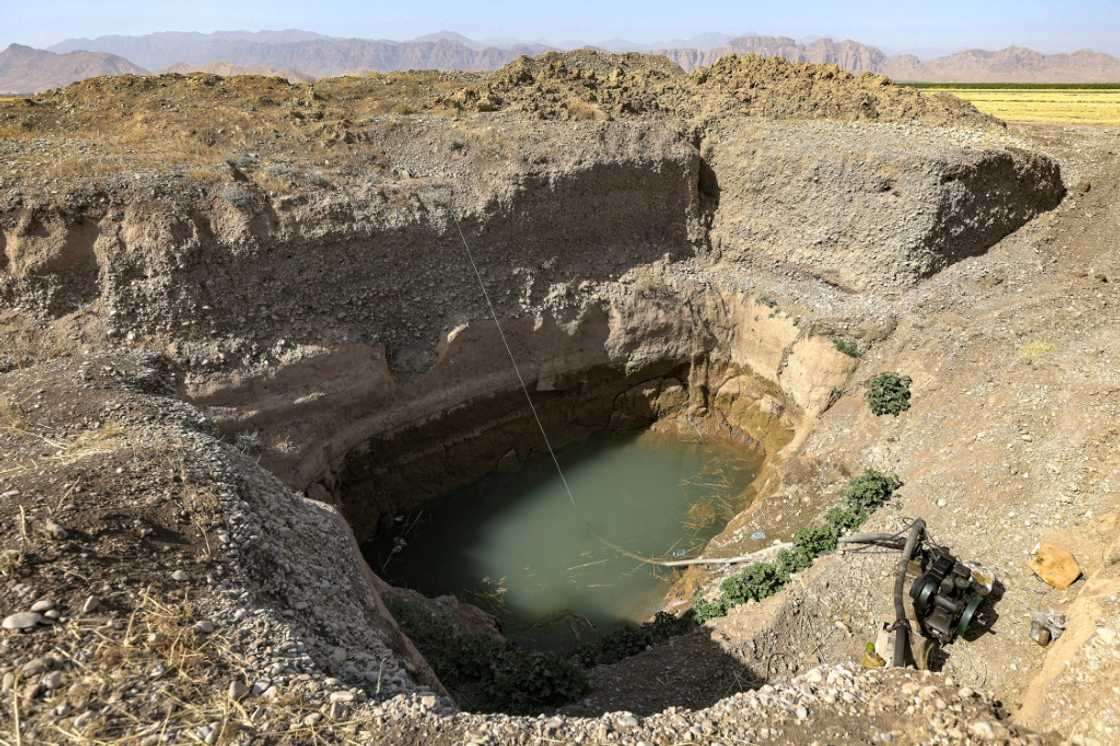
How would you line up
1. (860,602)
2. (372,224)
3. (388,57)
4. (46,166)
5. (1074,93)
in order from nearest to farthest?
(860,602) < (46,166) < (372,224) < (1074,93) < (388,57)

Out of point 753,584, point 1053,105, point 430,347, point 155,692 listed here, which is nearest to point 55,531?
point 155,692

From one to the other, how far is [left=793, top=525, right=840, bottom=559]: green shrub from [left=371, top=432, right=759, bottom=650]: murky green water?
2.25m

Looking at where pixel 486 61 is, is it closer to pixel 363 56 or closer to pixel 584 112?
pixel 363 56

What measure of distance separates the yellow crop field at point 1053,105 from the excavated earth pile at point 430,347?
208 inches

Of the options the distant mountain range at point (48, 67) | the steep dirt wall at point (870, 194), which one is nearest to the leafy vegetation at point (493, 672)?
the steep dirt wall at point (870, 194)

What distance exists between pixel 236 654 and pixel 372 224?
27.7 feet

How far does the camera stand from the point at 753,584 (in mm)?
8867

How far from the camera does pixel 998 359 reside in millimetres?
11008

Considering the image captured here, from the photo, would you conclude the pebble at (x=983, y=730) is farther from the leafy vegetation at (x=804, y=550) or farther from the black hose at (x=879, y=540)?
the leafy vegetation at (x=804, y=550)

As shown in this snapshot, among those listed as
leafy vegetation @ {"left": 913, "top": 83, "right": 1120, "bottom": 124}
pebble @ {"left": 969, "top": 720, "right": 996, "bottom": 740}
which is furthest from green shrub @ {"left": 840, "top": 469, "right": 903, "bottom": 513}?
leafy vegetation @ {"left": 913, "top": 83, "right": 1120, "bottom": 124}

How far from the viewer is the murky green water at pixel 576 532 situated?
1052cm

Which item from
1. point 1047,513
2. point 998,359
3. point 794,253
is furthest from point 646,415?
point 1047,513

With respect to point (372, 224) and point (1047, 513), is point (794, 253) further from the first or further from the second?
point (372, 224)

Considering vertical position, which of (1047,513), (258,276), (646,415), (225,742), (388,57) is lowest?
(646,415)
